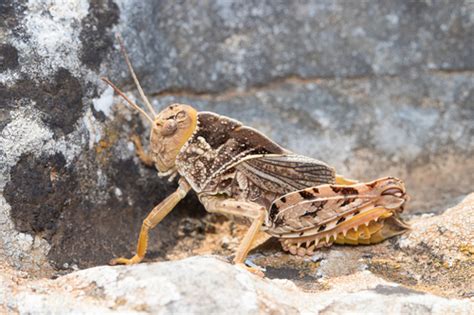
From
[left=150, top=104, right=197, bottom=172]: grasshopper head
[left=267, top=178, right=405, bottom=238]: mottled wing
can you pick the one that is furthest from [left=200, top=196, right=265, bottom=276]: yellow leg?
[left=150, top=104, right=197, bottom=172]: grasshopper head

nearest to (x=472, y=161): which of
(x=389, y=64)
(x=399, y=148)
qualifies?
(x=399, y=148)

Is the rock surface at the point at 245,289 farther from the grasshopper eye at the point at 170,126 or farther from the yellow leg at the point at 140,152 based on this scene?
the yellow leg at the point at 140,152

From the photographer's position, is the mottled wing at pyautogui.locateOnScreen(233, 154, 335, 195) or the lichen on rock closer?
the lichen on rock

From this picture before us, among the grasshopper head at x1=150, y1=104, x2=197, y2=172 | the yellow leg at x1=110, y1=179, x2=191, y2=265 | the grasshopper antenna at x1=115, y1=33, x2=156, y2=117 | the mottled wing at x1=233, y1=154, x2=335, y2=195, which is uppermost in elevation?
the grasshopper antenna at x1=115, y1=33, x2=156, y2=117

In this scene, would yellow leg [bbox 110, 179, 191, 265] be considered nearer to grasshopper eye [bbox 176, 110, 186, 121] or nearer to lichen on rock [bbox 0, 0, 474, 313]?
lichen on rock [bbox 0, 0, 474, 313]

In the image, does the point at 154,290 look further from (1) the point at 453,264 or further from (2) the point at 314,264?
(1) the point at 453,264

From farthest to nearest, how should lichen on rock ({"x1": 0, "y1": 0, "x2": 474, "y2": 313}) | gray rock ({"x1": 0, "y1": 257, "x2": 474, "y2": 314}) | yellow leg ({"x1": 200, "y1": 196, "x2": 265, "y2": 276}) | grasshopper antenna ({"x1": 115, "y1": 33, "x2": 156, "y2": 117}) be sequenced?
grasshopper antenna ({"x1": 115, "y1": 33, "x2": 156, "y2": 117})
yellow leg ({"x1": 200, "y1": 196, "x2": 265, "y2": 276})
lichen on rock ({"x1": 0, "y1": 0, "x2": 474, "y2": 313})
gray rock ({"x1": 0, "y1": 257, "x2": 474, "y2": 314})

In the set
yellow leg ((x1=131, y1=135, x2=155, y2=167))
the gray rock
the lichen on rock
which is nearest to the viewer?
the gray rock

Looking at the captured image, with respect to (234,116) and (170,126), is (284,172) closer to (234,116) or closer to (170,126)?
(170,126)
